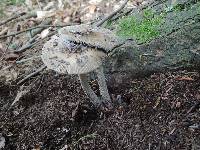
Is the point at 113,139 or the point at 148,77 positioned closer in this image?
the point at 113,139

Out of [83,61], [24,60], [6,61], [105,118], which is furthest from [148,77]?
[6,61]

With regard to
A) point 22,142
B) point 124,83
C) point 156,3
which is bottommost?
point 22,142

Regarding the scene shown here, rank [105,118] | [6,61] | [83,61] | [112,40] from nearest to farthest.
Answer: [83,61], [112,40], [105,118], [6,61]

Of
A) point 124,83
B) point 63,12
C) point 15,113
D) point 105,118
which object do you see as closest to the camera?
point 105,118

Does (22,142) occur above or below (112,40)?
below

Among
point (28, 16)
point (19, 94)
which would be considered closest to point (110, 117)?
point (19, 94)

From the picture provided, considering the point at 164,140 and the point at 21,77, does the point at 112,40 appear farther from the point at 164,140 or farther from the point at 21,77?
the point at 21,77

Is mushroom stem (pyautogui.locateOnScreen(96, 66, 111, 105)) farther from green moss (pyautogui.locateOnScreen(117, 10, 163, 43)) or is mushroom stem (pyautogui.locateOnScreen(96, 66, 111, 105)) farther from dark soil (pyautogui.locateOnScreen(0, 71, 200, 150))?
green moss (pyautogui.locateOnScreen(117, 10, 163, 43))
